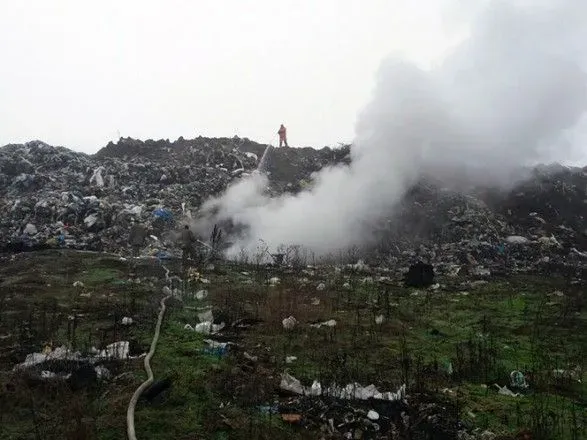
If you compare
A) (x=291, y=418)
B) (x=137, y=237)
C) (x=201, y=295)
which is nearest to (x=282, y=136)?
(x=137, y=237)

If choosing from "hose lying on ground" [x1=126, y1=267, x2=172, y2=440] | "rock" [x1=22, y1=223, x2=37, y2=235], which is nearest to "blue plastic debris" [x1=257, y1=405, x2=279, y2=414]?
"hose lying on ground" [x1=126, y1=267, x2=172, y2=440]

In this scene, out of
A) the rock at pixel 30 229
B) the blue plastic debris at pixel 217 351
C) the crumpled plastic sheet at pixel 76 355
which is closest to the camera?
the crumpled plastic sheet at pixel 76 355

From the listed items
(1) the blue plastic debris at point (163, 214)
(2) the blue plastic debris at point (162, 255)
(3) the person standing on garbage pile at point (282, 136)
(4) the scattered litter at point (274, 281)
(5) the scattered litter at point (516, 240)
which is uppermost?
(3) the person standing on garbage pile at point (282, 136)

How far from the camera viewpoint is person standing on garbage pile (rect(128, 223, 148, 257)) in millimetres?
12512

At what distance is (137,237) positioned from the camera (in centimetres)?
1271

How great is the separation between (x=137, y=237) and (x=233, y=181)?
5.21 m

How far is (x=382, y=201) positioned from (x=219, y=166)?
6.67 meters

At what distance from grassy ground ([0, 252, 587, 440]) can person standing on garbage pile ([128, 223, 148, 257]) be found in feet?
7.65

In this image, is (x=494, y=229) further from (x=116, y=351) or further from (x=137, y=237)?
(x=116, y=351)

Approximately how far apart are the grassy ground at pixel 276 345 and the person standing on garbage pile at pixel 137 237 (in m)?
2.33

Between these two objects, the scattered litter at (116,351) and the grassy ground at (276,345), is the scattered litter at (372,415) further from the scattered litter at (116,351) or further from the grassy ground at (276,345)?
the scattered litter at (116,351)

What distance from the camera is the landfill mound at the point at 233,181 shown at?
12.7 m

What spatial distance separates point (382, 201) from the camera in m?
14.6

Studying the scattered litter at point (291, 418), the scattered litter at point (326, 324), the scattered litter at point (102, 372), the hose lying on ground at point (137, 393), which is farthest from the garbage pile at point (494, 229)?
the scattered litter at point (102, 372)
